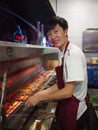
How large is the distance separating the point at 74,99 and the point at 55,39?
1.96 feet

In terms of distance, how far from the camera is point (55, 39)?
192cm

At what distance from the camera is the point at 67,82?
1.90 metres

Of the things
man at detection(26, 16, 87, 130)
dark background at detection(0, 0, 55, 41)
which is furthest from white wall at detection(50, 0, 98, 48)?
man at detection(26, 16, 87, 130)

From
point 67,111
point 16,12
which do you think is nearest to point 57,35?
point 67,111

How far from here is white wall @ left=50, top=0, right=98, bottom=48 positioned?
25.4ft

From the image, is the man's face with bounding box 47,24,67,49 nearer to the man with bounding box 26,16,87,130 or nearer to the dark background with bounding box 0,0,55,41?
the man with bounding box 26,16,87,130

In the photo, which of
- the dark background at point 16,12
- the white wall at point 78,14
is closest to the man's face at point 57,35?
the dark background at point 16,12

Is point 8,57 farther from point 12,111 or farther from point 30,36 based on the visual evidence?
point 30,36

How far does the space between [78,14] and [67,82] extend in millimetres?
6287

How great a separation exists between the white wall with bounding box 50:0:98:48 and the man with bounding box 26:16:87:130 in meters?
5.87

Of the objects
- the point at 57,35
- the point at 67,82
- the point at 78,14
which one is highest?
the point at 78,14

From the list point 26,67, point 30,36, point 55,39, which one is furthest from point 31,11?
point 55,39

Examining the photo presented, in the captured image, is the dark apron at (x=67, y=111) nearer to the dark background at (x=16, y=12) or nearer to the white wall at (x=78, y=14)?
the dark background at (x=16, y=12)

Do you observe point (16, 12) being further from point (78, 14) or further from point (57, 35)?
point (78, 14)
